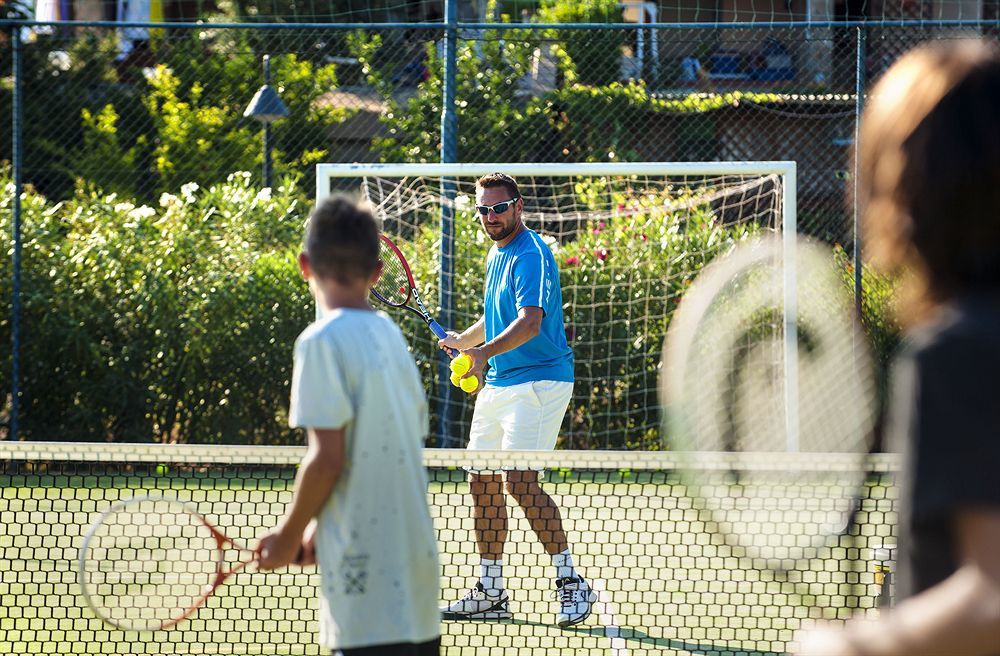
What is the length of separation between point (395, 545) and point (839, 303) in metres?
4.34

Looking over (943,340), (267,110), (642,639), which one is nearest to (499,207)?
(642,639)

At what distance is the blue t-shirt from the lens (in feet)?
17.0

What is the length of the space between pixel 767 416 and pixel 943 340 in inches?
110

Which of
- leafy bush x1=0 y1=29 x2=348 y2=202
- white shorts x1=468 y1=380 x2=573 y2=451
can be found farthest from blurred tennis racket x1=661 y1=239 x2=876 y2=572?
leafy bush x1=0 y1=29 x2=348 y2=202

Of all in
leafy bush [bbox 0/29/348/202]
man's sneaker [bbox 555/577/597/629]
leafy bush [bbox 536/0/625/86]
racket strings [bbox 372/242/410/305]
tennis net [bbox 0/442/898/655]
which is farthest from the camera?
leafy bush [bbox 0/29/348/202]

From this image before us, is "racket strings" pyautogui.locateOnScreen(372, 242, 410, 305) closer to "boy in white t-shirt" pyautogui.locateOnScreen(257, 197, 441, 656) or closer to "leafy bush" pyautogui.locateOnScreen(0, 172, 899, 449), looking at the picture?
"leafy bush" pyautogui.locateOnScreen(0, 172, 899, 449)

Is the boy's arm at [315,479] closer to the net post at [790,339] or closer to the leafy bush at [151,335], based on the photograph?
the net post at [790,339]

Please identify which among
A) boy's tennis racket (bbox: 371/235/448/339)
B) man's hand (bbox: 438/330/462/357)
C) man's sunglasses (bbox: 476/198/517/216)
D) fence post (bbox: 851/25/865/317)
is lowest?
man's hand (bbox: 438/330/462/357)

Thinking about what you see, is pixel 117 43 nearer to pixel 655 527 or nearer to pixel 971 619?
pixel 655 527

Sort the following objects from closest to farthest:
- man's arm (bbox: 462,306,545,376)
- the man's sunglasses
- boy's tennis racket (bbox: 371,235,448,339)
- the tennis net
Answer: the tennis net < man's arm (bbox: 462,306,545,376) < the man's sunglasses < boy's tennis racket (bbox: 371,235,448,339)

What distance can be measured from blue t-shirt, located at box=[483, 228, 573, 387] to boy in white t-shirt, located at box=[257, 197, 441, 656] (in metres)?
2.51

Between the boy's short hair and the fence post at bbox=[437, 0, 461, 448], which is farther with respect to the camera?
the fence post at bbox=[437, 0, 461, 448]

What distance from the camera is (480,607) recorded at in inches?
196

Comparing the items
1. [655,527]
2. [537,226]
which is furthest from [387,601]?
[537,226]
